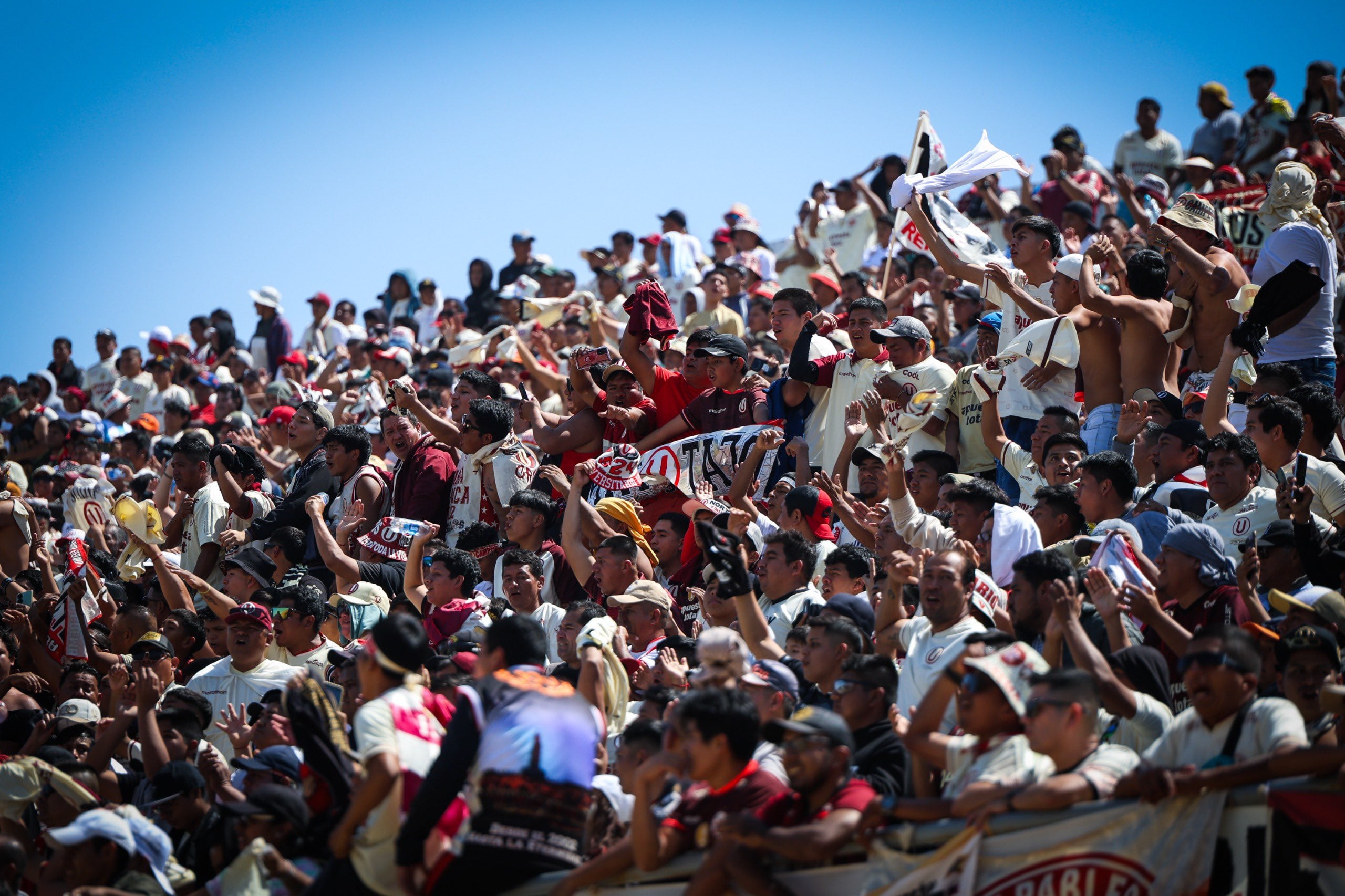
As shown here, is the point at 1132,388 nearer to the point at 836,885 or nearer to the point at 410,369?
the point at 836,885

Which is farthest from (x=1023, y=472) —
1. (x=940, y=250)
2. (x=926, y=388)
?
(x=940, y=250)

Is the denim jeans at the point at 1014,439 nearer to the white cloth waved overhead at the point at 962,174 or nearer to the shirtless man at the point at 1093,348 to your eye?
the shirtless man at the point at 1093,348

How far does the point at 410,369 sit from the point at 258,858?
11581 millimetres

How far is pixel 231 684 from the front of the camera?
29.2 feet

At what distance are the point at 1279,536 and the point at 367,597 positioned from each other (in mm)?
5799

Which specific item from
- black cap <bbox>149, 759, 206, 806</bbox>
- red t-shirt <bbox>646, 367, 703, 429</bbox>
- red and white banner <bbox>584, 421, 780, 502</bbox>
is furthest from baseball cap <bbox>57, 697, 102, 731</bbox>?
red t-shirt <bbox>646, 367, 703, 429</bbox>

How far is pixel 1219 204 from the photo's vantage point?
573 inches

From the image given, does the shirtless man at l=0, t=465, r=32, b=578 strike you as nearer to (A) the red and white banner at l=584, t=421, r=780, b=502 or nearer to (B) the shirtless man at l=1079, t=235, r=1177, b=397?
(A) the red and white banner at l=584, t=421, r=780, b=502

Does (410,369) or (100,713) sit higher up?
(410,369)

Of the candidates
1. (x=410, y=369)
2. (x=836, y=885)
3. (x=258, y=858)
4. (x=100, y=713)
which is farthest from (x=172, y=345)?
(x=836, y=885)

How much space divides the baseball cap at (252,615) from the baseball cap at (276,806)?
2.68 m

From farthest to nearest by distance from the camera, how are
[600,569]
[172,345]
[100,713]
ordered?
[172,345], [100,713], [600,569]

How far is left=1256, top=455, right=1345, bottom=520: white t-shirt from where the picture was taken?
7.93 meters

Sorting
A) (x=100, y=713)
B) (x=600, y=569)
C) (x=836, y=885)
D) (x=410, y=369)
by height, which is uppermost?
(x=410, y=369)
